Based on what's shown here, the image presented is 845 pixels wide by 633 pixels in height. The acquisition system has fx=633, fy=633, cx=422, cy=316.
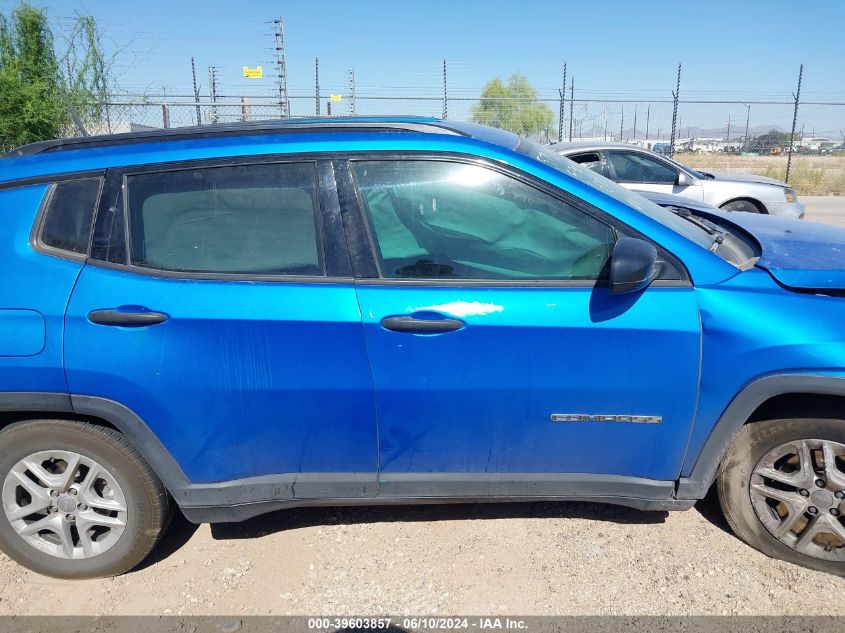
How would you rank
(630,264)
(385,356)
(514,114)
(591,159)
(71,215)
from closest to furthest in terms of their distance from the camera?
(630,264)
(385,356)
(71,215)
(591,159)
(514,114)

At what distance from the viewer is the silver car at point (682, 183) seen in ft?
28.0

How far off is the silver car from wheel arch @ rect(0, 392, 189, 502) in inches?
283

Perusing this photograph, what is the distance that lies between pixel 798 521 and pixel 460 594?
1.41 meters

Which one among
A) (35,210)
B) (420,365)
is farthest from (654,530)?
(35,210)

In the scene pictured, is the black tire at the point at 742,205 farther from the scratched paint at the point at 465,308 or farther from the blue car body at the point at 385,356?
the scratched paint at the point at 465,308

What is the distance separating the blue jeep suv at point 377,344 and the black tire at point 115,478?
0.01 meters

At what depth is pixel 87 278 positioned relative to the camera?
2420 millimetres

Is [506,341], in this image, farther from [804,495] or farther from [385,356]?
[804,495]

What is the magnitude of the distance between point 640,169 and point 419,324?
24.1ft

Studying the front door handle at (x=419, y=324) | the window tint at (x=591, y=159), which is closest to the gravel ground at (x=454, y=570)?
the front door handle at (x=419, y=324)

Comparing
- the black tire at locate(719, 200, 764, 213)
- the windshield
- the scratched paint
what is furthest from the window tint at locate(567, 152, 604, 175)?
the scratched paint

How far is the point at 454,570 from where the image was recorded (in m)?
2.68

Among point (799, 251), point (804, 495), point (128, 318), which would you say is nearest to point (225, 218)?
point (128, 318)

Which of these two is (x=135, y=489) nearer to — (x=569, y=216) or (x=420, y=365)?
(x=420, y=365)
